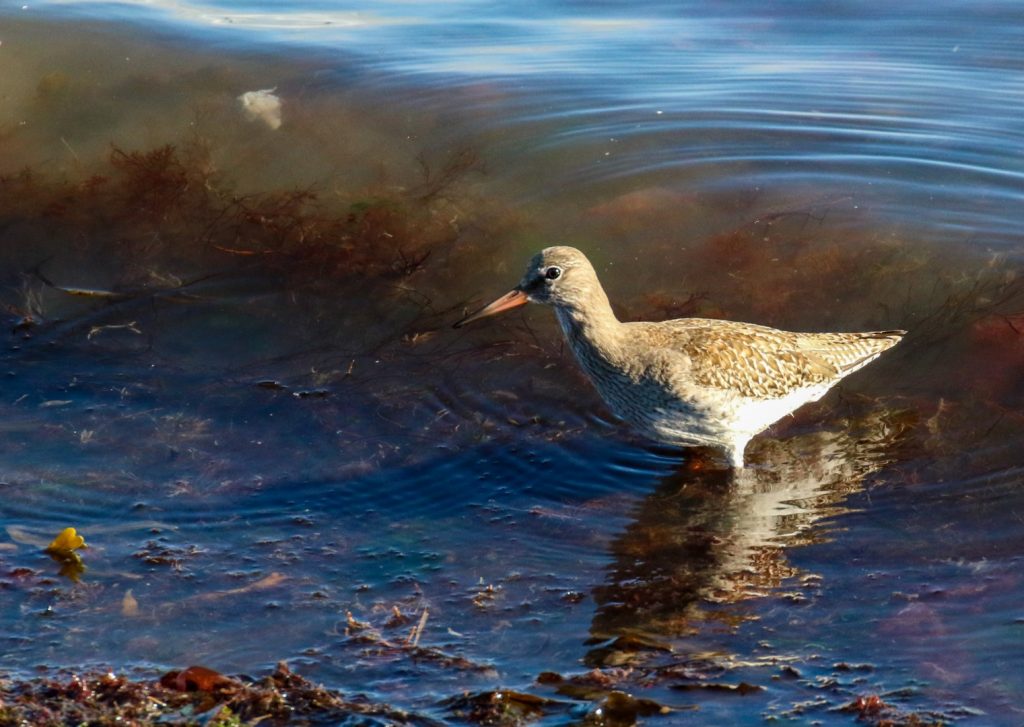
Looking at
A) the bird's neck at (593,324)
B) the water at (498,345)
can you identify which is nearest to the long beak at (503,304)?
the bird's neck at (593,324)

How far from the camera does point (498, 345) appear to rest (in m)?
8.25

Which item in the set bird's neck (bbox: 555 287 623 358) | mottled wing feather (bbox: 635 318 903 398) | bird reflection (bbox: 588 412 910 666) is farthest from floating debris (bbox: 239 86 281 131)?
bird reflection (bbox: 588 412 910 666)

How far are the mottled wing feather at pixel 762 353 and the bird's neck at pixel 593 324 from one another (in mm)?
223

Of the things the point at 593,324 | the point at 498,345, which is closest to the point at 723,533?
the point at 593,324

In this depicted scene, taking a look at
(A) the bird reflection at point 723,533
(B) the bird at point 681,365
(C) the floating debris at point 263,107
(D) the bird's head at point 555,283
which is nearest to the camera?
(A) the bird reflection at point 723,533

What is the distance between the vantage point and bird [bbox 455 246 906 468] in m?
6.99

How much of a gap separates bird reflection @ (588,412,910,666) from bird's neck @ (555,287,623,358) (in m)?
0.86

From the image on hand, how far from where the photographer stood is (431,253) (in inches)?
355

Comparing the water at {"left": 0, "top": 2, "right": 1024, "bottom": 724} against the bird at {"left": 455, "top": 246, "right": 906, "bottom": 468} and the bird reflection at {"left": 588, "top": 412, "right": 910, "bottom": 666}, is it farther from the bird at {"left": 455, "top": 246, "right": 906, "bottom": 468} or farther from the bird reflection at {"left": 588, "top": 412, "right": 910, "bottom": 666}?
the bird at {"left": 455, "top": 246, "right": 906, "bottom": 468}

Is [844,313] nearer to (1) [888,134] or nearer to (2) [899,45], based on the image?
(1) [888,134]

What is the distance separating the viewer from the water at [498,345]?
5414mm

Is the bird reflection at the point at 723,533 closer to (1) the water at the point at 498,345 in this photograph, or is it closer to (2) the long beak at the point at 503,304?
(1) the water at the point at 498,345

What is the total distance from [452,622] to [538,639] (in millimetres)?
392

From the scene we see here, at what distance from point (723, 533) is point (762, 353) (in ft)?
4.27
